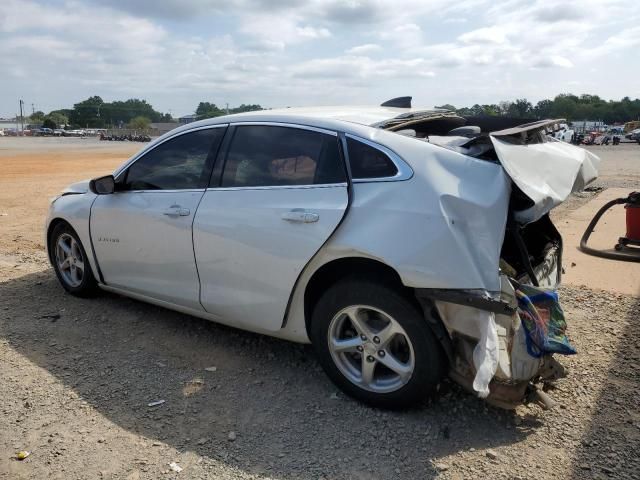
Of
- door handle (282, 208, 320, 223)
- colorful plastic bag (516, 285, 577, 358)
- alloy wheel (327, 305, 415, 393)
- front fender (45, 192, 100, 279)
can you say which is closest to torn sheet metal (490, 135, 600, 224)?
colorful plastic bag (516, 285, 577, 358)

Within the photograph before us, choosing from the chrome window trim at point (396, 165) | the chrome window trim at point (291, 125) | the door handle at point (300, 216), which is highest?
the chrome window trim at point (291, 125)

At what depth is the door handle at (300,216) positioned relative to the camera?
322cm

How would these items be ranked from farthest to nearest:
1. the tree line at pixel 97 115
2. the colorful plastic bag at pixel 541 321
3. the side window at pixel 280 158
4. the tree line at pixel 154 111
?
the tree line at pixel 97 115, the tree line at pixel 154 111, the side window at pixel 280 158, the colorful plastic bag at pixel 541 321

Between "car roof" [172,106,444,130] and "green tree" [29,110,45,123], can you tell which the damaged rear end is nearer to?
"car roof" [172,106,444,130]

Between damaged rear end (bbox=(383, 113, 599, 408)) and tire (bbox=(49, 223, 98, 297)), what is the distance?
308 cm

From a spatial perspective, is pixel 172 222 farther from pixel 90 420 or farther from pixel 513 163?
pixel 513 163

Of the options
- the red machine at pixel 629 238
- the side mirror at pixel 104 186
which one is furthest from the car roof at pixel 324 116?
the red machine at pixel 629 238

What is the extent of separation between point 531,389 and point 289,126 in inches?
86.9

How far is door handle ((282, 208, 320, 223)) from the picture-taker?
127 inches

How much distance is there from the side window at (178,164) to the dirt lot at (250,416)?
3.89 feet

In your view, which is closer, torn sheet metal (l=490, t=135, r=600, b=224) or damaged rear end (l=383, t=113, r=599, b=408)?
damaged rear end (l=383, t=113, r=599, b=408)

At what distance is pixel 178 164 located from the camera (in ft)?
13.6

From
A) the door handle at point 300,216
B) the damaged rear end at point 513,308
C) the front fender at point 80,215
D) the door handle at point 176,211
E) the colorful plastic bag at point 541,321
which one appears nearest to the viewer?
the damaged rear end at point 513,308

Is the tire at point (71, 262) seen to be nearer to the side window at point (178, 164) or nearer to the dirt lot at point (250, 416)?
the dirt lot at point (250, 416)
